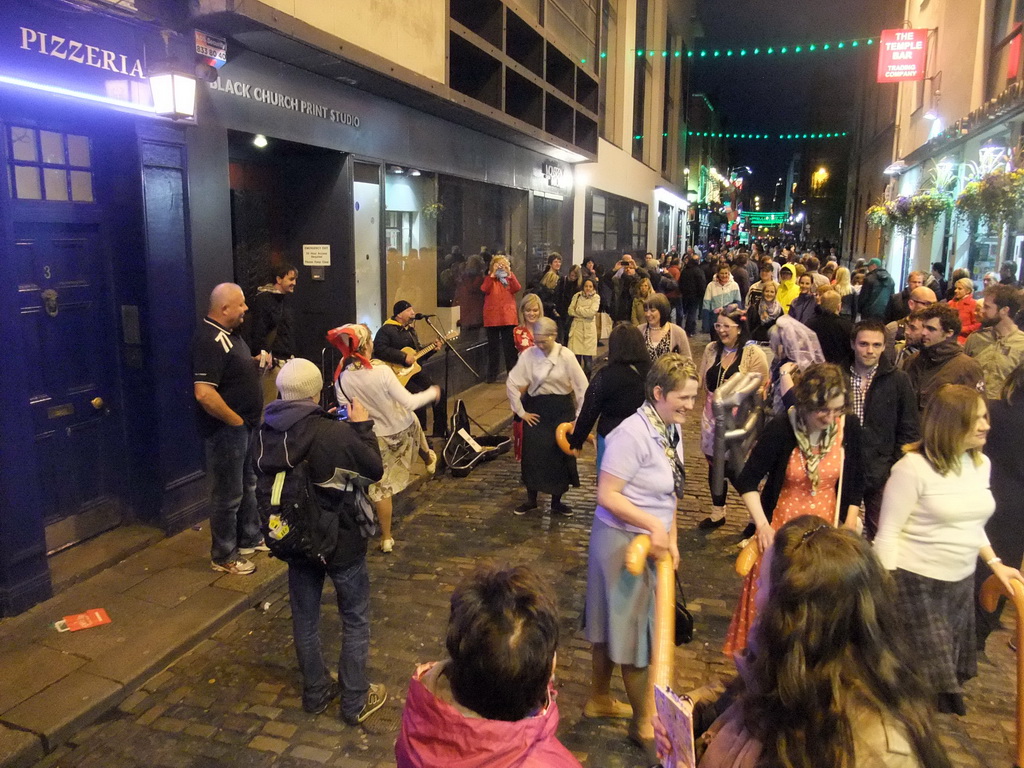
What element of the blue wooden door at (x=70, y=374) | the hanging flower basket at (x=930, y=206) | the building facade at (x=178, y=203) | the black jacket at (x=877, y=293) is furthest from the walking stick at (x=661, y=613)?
the hanging flower basket at (x=930, y=206)

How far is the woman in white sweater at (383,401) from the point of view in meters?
5.77

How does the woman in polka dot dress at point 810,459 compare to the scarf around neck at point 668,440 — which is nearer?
the scarf around neck at point 668,440

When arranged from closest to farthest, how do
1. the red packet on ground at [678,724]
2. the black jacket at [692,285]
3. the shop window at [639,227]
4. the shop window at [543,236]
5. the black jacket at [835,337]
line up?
the red packet on ground at [678,724] < the black jacket at [835,337] < the shop window at [543,236] < the black jacket at [692,285] < the shop window at [639,227]

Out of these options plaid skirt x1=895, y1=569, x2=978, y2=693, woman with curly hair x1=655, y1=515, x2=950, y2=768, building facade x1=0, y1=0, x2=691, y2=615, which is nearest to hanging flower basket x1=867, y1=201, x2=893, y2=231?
building facade x1=0, y1=0, x2=691, y2=615

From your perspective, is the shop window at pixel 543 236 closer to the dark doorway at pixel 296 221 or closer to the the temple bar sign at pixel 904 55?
the dark doorway at pixel 296 221

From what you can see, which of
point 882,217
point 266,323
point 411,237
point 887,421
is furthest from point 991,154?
point 266,323

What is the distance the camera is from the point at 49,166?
5.43 m

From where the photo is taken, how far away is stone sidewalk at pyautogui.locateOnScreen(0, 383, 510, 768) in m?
3.90

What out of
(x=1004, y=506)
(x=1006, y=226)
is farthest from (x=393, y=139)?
(x=1006, y=226)

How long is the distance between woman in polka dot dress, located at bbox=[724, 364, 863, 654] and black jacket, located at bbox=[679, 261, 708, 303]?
15.3 m

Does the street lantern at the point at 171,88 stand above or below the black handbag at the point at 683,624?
above

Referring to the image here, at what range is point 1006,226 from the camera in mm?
10750

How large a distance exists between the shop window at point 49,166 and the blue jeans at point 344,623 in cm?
329

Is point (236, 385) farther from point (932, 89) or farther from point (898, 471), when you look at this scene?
point (932, 89)
